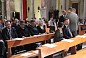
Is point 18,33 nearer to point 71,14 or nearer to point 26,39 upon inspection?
point 26,39

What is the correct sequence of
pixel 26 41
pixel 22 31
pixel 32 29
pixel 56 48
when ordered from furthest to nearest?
pixel 32 29
pixel 22 31
pixel 26 41
pixel 56 48

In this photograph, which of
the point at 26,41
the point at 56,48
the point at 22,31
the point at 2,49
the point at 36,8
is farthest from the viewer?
the point at 36,8

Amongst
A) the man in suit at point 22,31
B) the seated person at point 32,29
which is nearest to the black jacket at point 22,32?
the man in suit at point 22,31

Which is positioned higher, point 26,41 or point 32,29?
point 32,29

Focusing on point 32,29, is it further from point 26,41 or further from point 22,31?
point 26,41

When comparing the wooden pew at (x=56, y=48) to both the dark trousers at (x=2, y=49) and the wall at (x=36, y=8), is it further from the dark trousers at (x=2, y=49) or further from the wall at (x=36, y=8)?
the wall at (x=36, y=8)

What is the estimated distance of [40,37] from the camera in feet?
28.4

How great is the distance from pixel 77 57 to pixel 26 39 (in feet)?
6.20

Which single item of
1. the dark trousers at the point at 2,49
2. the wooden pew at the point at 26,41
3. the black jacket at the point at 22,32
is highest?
the black jacket at the point at 22,32

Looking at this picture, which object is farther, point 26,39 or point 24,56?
point 26,39

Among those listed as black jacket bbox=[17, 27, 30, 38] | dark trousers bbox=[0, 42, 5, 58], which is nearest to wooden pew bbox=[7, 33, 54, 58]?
dark trousers bbox=[0, 42, 5, 58]

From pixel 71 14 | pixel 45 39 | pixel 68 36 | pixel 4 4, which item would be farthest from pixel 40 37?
pixel 4 4

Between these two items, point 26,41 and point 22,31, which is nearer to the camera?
point 26,41

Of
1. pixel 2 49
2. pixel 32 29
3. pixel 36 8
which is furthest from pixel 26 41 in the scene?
pixel 36 8
